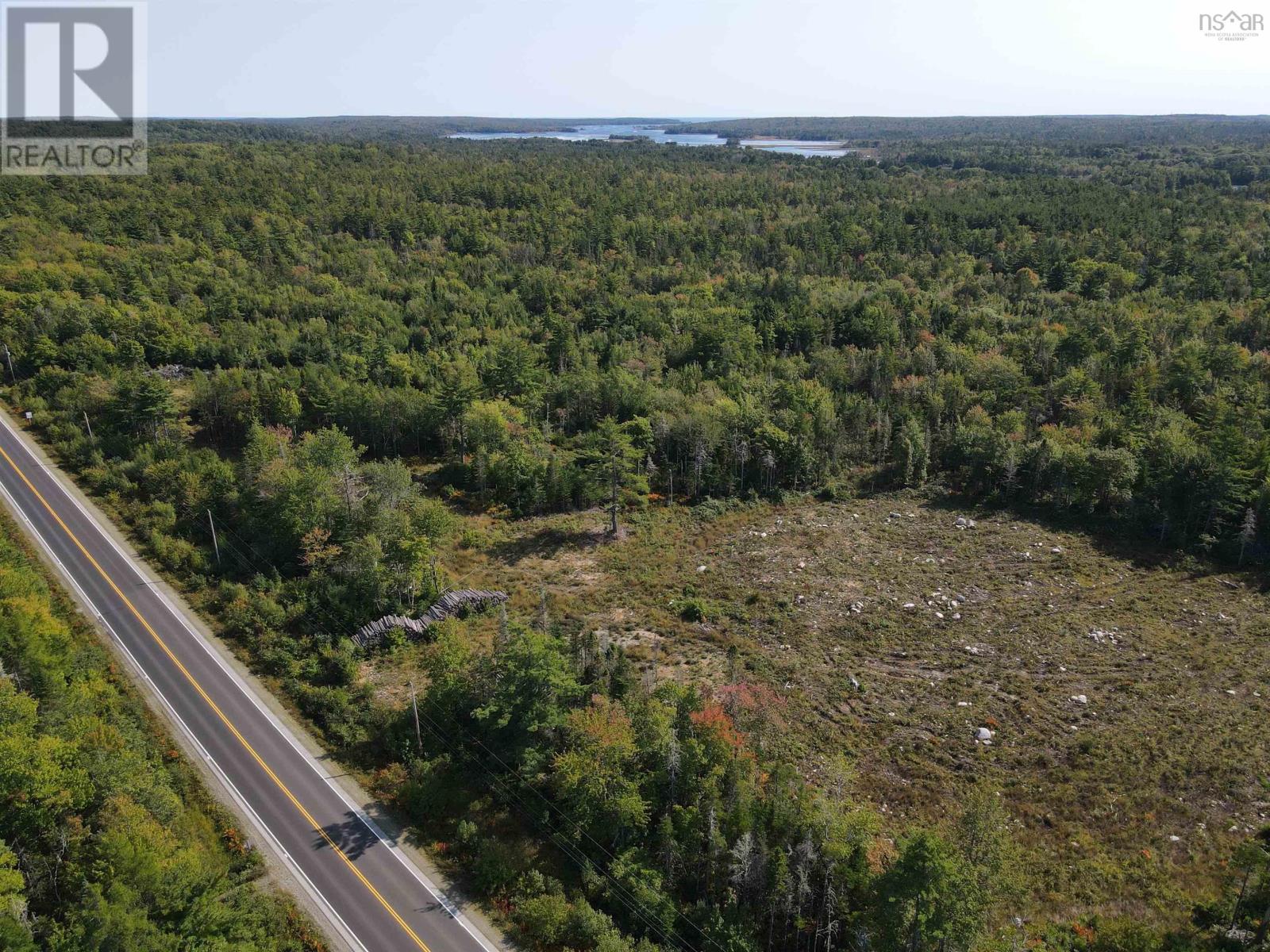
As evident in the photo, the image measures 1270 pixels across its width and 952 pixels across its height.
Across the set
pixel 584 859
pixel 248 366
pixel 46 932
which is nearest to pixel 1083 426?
pixel 584 859

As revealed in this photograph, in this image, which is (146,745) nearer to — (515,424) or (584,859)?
(584,859)

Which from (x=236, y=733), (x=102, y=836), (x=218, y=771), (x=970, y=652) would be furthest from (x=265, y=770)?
(x=970, y=652)

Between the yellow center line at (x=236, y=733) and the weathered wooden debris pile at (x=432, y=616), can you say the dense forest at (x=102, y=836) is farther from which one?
the weathered wooden debris pile at (x=432, y=616)

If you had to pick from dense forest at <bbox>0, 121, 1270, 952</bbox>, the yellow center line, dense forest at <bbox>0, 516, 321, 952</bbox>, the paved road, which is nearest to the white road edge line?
the paved road

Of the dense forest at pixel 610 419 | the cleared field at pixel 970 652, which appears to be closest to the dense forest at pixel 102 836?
the dense forest at pixel 610 419

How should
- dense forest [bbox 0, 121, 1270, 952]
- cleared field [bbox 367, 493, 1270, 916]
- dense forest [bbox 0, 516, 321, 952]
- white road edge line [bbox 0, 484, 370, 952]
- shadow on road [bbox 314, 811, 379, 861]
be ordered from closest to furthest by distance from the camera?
dense forest [bbox 0, 516, 321, 952]
white road edge line [bbox 0, 484, 370, 952]
dense forest [bbox 0, 121, 1270, 952]
shadow on road [bbox 314, 811, 379, 861]
cleared field [bbox 367, 493, 1270, 916]

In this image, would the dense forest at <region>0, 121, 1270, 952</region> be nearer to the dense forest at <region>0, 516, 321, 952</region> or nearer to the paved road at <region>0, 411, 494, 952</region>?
the paved road at <region>0, 411, 494, 952</region>
